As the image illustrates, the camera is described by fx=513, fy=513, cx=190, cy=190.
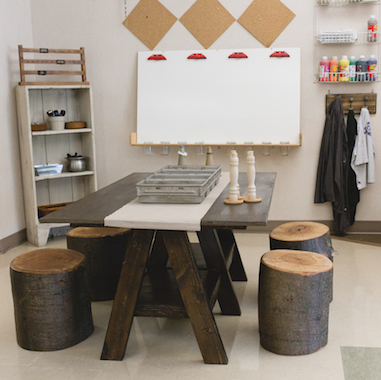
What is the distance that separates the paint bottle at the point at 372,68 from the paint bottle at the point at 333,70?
29 cm

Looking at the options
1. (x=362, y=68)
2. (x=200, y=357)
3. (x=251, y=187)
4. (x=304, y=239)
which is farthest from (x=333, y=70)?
(x=200, y=357)

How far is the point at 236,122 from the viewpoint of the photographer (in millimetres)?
4945

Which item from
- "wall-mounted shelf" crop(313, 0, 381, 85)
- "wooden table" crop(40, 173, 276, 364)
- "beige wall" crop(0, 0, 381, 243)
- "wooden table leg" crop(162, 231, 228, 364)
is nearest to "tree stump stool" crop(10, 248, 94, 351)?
"wooden table" crop(40, 173, 276, 364)

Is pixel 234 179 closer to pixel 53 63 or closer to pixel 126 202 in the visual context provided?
pixel 126 202

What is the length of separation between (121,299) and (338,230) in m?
2.91

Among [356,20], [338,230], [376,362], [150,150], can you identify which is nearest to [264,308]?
[376,362]

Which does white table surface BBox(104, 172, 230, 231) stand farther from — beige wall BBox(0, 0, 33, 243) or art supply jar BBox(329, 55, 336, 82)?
art supply jar BBox(329, 55, 336, 82)

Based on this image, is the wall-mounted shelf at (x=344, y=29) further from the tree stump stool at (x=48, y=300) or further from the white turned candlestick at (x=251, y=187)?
the tree stump stool at (x=48, y=300)

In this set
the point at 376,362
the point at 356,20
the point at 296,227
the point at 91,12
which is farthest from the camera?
the point at 91,12

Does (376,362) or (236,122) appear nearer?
(376,362)

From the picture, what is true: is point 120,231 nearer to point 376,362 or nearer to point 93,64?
point 376,362

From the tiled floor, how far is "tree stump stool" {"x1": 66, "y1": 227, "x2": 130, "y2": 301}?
113mm

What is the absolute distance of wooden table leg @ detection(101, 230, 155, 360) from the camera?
99.9 inches

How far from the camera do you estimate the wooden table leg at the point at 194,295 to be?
2.51m
